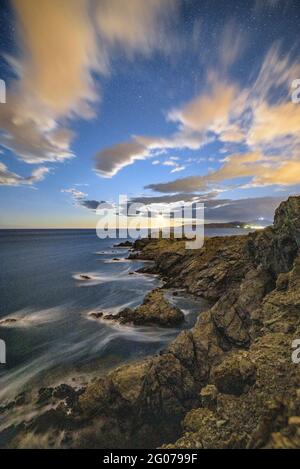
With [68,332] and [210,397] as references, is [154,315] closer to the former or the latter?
[68,332]

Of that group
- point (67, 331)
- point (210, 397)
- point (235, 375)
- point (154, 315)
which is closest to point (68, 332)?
point (67, 331)

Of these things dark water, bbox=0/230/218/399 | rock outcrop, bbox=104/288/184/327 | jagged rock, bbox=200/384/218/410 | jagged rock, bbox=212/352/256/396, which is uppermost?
jagged rock, bbox=212/352/256/396

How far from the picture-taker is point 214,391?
1068 cm

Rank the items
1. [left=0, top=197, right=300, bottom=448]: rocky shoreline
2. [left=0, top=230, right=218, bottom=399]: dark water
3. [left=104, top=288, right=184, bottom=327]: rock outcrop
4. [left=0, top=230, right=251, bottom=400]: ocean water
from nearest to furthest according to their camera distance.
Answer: [left=0, top=197, right=300, bottom=448]: rocky shoreline < [left=0, top=230, right=251, bottom=400]: ocean water < [left=0, top=230, right=218, bottom=399]: dark water < [left=104, top=288, right=184, bottom=327]: rock outcrop

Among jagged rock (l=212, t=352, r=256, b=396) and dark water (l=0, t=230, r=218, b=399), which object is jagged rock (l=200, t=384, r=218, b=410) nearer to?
jagged rock (l=212, t=352, r=256, b=396)

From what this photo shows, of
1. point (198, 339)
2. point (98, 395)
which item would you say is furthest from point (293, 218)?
point (98, 395)

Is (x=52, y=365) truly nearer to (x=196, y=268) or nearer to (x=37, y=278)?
(x=196, y=268)

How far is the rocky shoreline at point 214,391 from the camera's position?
28.2ft

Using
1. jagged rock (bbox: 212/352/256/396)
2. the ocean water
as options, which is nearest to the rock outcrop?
the ocean water

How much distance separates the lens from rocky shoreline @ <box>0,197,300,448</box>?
861cm

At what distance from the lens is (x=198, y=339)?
56.1ft

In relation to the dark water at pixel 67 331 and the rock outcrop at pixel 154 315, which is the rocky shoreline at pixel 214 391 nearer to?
the dark water at pixel 67 331

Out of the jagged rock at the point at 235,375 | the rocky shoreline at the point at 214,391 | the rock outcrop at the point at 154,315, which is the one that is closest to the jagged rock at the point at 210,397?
the rocky shoreline at the point at 214,391

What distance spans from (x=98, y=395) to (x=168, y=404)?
4.12 meters
